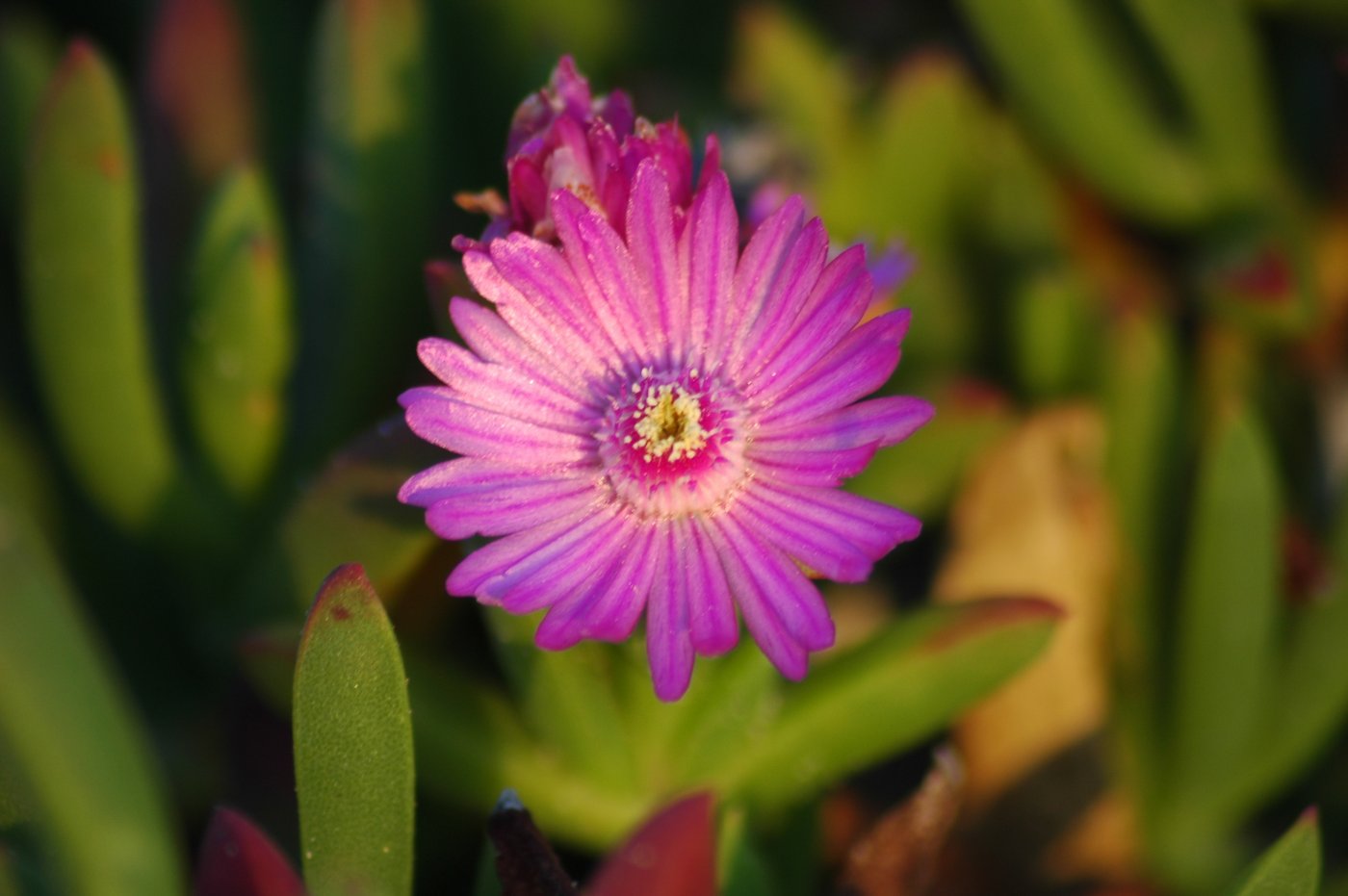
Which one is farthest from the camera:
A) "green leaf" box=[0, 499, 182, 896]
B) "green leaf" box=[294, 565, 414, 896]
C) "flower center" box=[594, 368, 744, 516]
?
"flower center" box=[594, 368, 744, 516]

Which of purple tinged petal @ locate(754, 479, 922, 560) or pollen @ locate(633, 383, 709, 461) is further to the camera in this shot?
pollen @ locate(633, 383, 709, 461)

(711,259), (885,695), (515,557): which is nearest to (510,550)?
(515,557)

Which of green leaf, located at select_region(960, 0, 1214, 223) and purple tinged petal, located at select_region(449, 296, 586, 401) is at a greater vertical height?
green leaf, located at select_region(960, 0, 1214, 223)

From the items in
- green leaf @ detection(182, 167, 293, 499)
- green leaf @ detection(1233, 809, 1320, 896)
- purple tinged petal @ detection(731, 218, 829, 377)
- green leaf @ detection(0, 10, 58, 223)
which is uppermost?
green leaf @ detection(0, 10, 58, 223)

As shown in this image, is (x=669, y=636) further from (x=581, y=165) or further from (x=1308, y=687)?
(x=1308, y=687)

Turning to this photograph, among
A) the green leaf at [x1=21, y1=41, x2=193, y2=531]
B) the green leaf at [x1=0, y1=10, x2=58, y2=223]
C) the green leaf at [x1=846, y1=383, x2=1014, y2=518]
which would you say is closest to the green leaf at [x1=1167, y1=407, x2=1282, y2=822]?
the green leaf at [x1=846, y1=383, x2=1014, y2=518]

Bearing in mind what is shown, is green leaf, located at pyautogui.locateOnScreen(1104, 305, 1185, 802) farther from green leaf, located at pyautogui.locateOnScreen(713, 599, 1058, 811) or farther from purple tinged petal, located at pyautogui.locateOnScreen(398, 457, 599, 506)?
purple tinged petal, located at pyautogui.locateOnScreen(398, 457, 599, 506)
